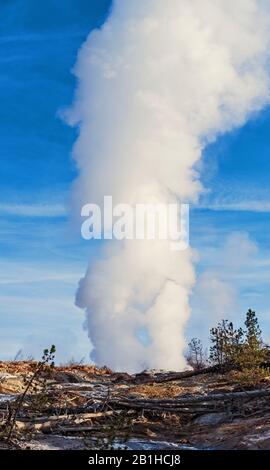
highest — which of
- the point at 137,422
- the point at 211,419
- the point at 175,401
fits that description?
the point at 175,401

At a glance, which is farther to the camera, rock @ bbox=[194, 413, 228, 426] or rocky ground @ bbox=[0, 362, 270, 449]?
rock @ bbox=[194, 413, 228, 426]

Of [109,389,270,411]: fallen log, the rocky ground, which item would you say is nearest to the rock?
the rocky ground

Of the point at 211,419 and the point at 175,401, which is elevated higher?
the point at 175,401

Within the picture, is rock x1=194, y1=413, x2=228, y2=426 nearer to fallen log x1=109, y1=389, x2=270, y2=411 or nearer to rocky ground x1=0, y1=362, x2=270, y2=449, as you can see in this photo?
rocky ground x1=0, y1=362, x2=270, y2=449

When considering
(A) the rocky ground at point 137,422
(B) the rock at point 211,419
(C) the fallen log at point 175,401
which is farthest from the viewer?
(C) the fallen log at point 175,401

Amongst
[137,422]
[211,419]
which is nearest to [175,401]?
[211,419]

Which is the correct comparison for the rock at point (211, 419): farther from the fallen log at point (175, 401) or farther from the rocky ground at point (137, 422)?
the fallen log at point (175, 401)

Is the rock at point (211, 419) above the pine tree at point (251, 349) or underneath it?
underneath

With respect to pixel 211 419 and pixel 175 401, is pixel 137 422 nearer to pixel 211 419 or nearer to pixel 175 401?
pixel 175 401

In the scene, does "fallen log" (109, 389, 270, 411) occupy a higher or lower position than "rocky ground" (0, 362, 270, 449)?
higher

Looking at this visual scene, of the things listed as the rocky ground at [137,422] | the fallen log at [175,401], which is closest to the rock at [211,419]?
the rocky ground at [137,422]
